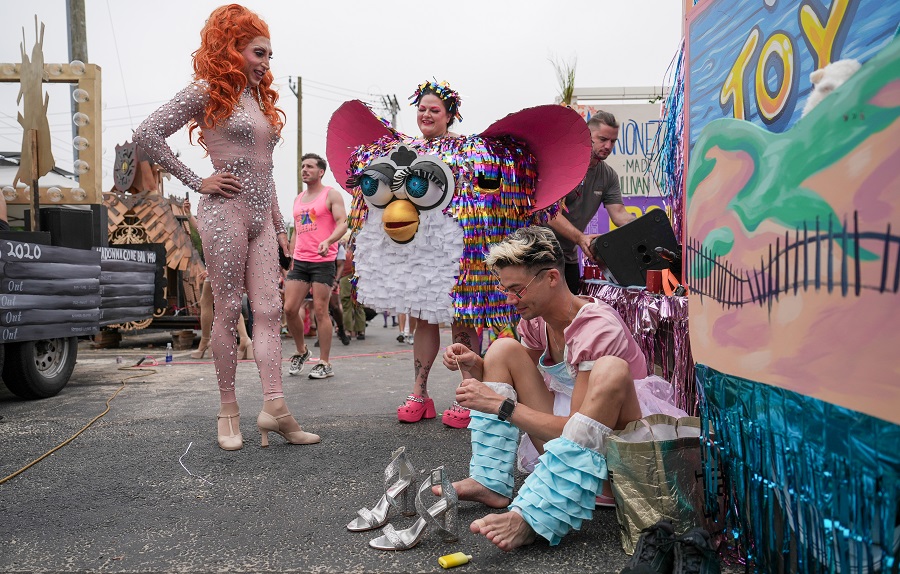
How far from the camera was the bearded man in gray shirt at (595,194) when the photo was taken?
401cm

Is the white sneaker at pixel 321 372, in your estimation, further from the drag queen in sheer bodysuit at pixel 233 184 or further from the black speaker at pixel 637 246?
the black speaker at pixel 637 246

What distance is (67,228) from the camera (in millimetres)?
4844

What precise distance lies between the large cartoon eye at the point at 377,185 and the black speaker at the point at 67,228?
2.71 m

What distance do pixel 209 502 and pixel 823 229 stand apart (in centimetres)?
206

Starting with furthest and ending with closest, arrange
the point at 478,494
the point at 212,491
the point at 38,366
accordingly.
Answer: the point at 38,366 < the point at 212,491 < the point at 478,494

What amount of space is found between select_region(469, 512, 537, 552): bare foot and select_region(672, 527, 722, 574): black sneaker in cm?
44

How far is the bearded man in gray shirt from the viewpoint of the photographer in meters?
4.01

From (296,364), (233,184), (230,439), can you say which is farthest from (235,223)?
(296,364)

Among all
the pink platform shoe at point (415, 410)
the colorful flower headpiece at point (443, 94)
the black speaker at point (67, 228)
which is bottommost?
the pink platform shoe at point (415, 410)

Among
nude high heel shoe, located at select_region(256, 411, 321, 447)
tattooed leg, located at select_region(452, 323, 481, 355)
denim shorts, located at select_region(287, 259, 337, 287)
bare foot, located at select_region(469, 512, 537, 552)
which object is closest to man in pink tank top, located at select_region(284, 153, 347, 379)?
denim shorts, located at select_region(287, 259, 337, 287)

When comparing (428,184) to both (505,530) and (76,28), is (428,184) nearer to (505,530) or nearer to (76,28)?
(505,530)

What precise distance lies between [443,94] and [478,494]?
208 centimetres

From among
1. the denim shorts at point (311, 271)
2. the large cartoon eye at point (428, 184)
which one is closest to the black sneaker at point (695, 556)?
the large cartoon eye at point (428, 184)

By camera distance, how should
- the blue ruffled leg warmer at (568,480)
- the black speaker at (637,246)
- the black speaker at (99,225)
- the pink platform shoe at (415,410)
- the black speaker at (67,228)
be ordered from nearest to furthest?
1. the blue ruffled leg warmer at (568,480)
2. the black speaker at (637,246)
3. the pink platform shoe at (415,410)
4. the black speaker at (67,228)
5. the black speaker at (99,225)
